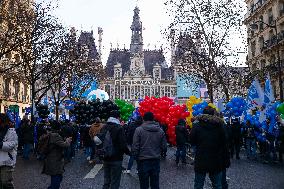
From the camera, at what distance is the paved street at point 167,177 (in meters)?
10.2

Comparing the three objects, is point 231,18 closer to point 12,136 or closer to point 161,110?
point 161,110

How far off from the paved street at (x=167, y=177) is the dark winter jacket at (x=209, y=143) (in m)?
3.22

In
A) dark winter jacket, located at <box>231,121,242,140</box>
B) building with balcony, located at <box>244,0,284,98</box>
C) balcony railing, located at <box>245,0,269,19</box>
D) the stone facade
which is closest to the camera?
dark winter jacket, located at <box>231,121,242,140</box>

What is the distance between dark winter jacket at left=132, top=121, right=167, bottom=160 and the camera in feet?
25.5

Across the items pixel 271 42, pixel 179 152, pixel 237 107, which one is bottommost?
pixel 179 152

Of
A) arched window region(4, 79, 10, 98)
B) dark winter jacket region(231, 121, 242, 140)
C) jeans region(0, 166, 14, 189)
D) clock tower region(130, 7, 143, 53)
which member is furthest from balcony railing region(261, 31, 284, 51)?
clock tower region(130, 7, 143, 53)

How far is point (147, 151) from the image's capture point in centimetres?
778

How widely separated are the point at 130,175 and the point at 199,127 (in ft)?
18.6

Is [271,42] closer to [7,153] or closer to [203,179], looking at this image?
[203,179]

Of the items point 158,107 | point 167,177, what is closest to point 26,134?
point 158,107

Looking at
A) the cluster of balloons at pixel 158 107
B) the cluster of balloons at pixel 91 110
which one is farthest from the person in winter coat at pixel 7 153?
the cluster of balloons at pixel 158 107

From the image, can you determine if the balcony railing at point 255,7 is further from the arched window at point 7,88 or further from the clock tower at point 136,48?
the clock tower at point 136,48

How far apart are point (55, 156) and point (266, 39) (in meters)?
38.3

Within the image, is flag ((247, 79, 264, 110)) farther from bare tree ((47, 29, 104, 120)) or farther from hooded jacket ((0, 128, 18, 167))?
bare tree ((47, 29, 104, 120))
